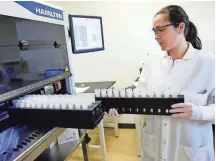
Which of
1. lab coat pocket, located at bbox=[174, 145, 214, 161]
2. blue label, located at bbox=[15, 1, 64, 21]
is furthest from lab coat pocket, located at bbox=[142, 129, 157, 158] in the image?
blue label, located at bbox=[15, 1, 64, 21]

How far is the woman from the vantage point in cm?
109

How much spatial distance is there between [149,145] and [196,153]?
261 mm

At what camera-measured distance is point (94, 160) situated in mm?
2428

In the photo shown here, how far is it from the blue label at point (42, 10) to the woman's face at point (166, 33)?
1.75 feet

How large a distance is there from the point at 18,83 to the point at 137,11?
224cm

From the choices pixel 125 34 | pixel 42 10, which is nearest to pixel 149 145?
pixel 42 10

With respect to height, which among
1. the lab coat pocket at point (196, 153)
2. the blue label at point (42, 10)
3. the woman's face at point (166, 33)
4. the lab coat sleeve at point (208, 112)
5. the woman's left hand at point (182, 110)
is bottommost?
the lab coat pocket at point (196, 153)

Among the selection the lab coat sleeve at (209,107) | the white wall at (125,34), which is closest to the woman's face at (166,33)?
the lab coat sleeve at (209,107)

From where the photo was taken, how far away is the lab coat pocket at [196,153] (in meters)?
1.14

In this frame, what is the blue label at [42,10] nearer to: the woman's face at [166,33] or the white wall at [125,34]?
the woman's face at [166,33]

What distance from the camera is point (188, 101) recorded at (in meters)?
1.09

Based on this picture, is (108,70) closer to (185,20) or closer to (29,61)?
(185,20)

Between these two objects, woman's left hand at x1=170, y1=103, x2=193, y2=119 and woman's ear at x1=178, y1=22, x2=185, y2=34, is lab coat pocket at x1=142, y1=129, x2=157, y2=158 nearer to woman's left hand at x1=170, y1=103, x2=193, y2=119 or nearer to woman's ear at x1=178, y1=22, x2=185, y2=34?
woman's left hand at x1=170, y1=103, x2=193, y2=119

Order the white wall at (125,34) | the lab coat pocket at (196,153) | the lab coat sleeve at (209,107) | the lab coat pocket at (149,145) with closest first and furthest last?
the lab coat sleeve at (209,107) < the lab coat pocket at (196,153) < the lab coat pocket at (149,145) < the white wall at (125,34)
